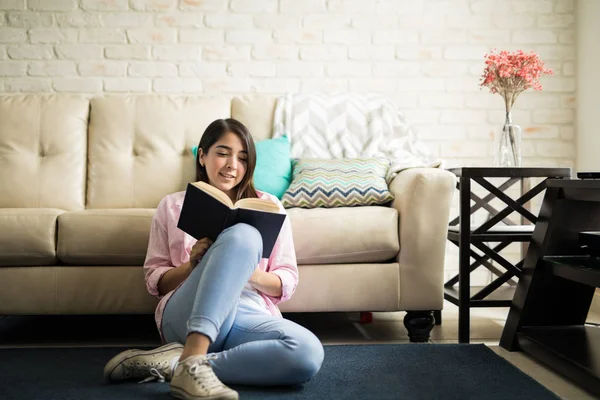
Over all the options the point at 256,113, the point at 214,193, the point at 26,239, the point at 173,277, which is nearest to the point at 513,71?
the point at 256,113

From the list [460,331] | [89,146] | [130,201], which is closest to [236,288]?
[460,331]

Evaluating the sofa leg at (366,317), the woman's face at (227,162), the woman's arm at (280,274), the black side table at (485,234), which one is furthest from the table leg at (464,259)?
the woman's face at (227,162)

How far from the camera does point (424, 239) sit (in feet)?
7.00

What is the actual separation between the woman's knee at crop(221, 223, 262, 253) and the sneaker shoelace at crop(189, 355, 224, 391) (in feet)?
0.92

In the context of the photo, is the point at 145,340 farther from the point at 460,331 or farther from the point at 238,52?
the point at 238,52

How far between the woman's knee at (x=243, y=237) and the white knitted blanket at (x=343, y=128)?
3.90ft

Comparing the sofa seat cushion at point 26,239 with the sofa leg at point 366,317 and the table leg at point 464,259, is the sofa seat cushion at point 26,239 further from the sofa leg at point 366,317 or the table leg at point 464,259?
the table leg at point 464,259

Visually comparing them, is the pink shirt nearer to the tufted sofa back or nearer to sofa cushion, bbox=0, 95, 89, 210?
the tufted sofa back

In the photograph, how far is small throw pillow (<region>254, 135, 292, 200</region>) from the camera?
8.00 ft

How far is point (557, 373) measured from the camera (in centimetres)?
177

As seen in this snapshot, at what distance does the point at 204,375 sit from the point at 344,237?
89cm

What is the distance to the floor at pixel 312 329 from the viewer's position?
2.16 m

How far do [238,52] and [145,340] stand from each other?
4.99 ft

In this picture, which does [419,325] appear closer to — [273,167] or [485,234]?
[485,234]
